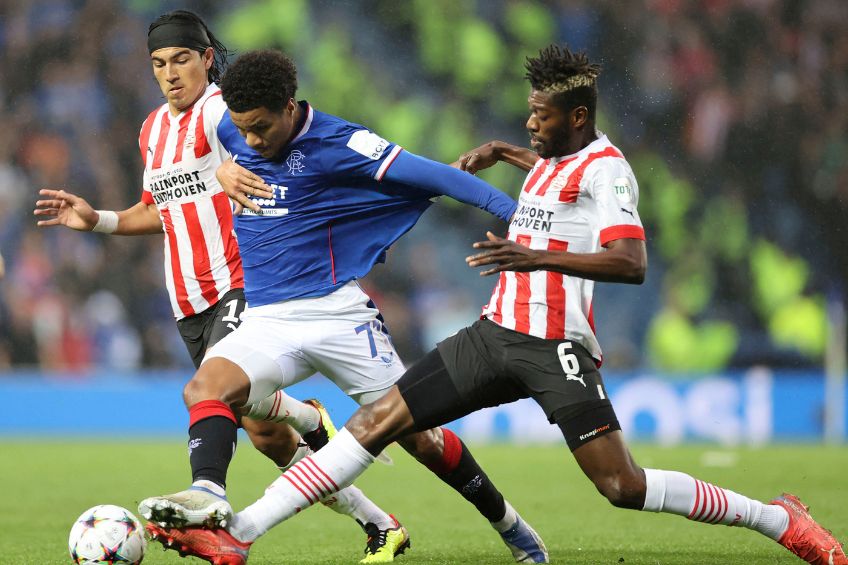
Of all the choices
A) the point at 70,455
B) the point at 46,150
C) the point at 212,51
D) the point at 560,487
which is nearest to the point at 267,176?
the point at 212,51

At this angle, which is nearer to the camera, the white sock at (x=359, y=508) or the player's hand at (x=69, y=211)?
the white sock at (x=359, y=508)

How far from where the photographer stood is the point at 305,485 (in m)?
4.49

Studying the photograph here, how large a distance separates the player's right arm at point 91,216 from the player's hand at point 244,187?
1.00m

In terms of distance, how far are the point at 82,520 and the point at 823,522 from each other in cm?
399

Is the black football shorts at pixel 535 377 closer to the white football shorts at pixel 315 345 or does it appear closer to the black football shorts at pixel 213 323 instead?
the white football shorts at pixel 315 345

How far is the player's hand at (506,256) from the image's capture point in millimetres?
4145

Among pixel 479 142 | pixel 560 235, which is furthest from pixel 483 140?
pixel 560 235

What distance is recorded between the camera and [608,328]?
15.2 metres

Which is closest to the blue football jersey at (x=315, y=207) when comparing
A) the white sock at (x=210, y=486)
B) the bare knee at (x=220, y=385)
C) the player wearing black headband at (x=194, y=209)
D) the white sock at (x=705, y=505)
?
the bare knee at (x=220, y=385)

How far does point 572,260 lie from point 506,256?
0.79 feet

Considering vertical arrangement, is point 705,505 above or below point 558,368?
below

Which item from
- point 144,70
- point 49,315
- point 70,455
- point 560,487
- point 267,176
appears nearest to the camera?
point 267,176

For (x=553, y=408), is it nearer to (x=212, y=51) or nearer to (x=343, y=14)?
(x=212, y=51)

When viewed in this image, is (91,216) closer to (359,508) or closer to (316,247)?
(316,247)
